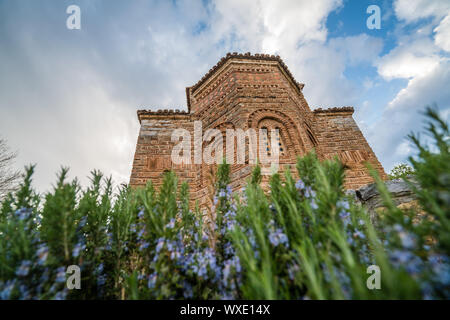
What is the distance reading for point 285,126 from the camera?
7.32 meters

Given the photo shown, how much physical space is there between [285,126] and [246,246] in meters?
6.51

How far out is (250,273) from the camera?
1.36m

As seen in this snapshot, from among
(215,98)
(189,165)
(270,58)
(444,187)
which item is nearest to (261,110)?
(215,98)

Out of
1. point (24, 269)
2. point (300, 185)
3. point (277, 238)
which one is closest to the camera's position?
point (24, 269)

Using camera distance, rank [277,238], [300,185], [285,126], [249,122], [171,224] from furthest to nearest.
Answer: [285,126] < [249,122] < [300,185] < [171,224] < [277,238]

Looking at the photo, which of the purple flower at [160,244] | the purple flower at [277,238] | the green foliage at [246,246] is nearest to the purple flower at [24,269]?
the green foliage at [246,246]

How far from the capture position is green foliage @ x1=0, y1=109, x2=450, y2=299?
1.24 meters

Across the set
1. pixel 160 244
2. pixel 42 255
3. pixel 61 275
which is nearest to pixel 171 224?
pixel 160 244

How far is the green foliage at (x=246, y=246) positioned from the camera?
4.05 ft

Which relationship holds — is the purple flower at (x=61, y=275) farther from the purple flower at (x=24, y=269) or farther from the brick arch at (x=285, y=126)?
the brick arch at (x=285, y=126)

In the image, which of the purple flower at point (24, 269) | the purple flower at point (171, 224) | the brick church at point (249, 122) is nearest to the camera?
the purple flower at point (24, 269)

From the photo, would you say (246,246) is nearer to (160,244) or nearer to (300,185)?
(160,244)

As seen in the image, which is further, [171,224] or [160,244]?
[171,224]

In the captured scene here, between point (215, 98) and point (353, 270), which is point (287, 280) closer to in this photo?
point (353, 270)
